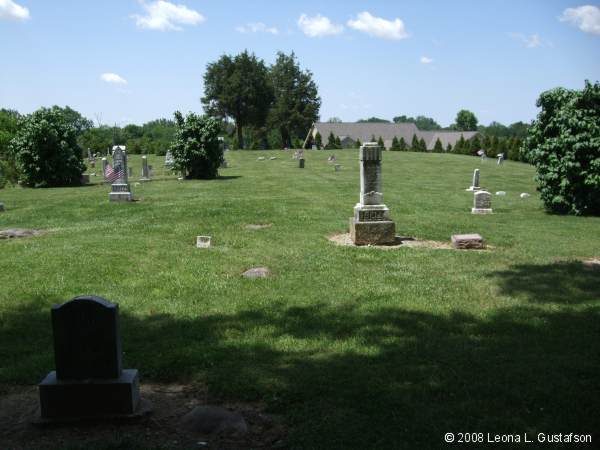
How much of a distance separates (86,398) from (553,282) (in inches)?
291

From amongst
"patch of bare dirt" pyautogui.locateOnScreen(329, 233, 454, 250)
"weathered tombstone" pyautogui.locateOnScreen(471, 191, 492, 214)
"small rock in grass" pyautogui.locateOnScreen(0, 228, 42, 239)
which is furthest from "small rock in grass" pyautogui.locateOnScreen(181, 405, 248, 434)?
"weathered tombstone" pyautogui.locateOnScreen(471, 191, 492, 214)

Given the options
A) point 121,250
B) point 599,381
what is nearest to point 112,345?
point 599,381

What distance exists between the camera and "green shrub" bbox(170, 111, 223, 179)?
27.9m

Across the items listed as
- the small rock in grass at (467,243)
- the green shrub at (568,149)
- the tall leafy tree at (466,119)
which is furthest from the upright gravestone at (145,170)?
the tall leafy tree at (466,119)

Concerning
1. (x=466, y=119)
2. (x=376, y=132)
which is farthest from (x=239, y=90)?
(x=466, y=119)

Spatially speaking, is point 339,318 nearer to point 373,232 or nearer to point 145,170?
point 373,232

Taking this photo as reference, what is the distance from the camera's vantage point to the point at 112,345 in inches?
179

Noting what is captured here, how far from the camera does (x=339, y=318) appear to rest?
23.0 ft

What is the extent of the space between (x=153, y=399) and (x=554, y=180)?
649 inches

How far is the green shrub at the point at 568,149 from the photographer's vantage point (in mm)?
16781

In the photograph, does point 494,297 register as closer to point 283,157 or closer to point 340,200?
point 340,200

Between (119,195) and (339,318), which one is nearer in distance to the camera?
(339,318)

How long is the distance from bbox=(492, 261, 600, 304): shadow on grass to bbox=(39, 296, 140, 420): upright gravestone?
19.5 ft

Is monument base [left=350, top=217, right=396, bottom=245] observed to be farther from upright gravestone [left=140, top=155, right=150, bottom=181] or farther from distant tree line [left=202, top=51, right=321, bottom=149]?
distant tree line [left=202, top=51, right=321, bottom=149]
